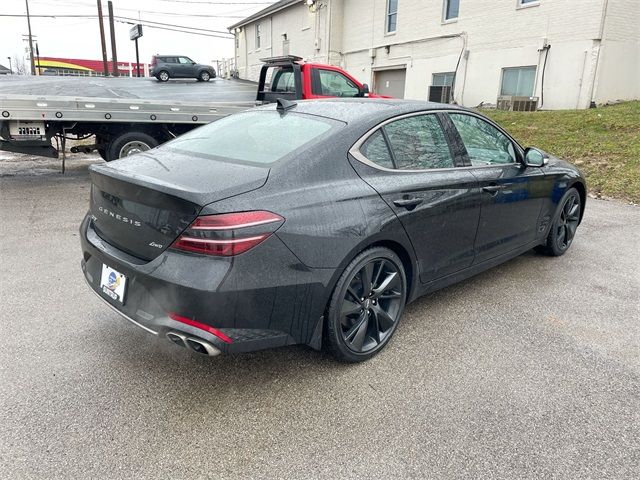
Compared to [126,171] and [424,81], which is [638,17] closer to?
[424,81]

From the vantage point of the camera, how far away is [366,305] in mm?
2863

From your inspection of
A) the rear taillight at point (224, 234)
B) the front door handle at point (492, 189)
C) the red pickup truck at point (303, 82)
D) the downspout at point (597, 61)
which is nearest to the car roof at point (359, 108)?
the front door handle at point (492, 189)

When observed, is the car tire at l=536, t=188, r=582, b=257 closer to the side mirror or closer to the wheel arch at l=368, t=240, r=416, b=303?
the side mirror

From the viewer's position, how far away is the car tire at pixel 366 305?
2.66 m

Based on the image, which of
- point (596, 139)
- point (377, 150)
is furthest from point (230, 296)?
point (596, 139)

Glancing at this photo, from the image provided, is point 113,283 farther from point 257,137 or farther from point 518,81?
point 518,81

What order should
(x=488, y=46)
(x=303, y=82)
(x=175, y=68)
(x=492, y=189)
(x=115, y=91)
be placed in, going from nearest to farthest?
(x=492, y=189)
(x=303, y=82)
(x=488, y=46)
(x=115, y=91)
(x=175, y=68)

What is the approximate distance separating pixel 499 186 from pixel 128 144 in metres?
6.02

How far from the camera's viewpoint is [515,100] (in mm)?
14797

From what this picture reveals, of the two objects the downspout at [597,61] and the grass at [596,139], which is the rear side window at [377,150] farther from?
the downspout at [597,61]

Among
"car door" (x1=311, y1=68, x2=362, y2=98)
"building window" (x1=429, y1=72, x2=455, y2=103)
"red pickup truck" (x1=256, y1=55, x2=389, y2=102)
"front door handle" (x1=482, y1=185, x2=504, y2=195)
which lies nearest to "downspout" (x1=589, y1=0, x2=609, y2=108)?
"building window" (x1=429, y1=72, x2=455, y2=103)

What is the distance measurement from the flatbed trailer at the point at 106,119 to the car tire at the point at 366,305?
18.9 ft

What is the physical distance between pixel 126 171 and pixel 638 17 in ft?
51.6

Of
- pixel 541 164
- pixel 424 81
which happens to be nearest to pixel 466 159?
pixel 541 164
